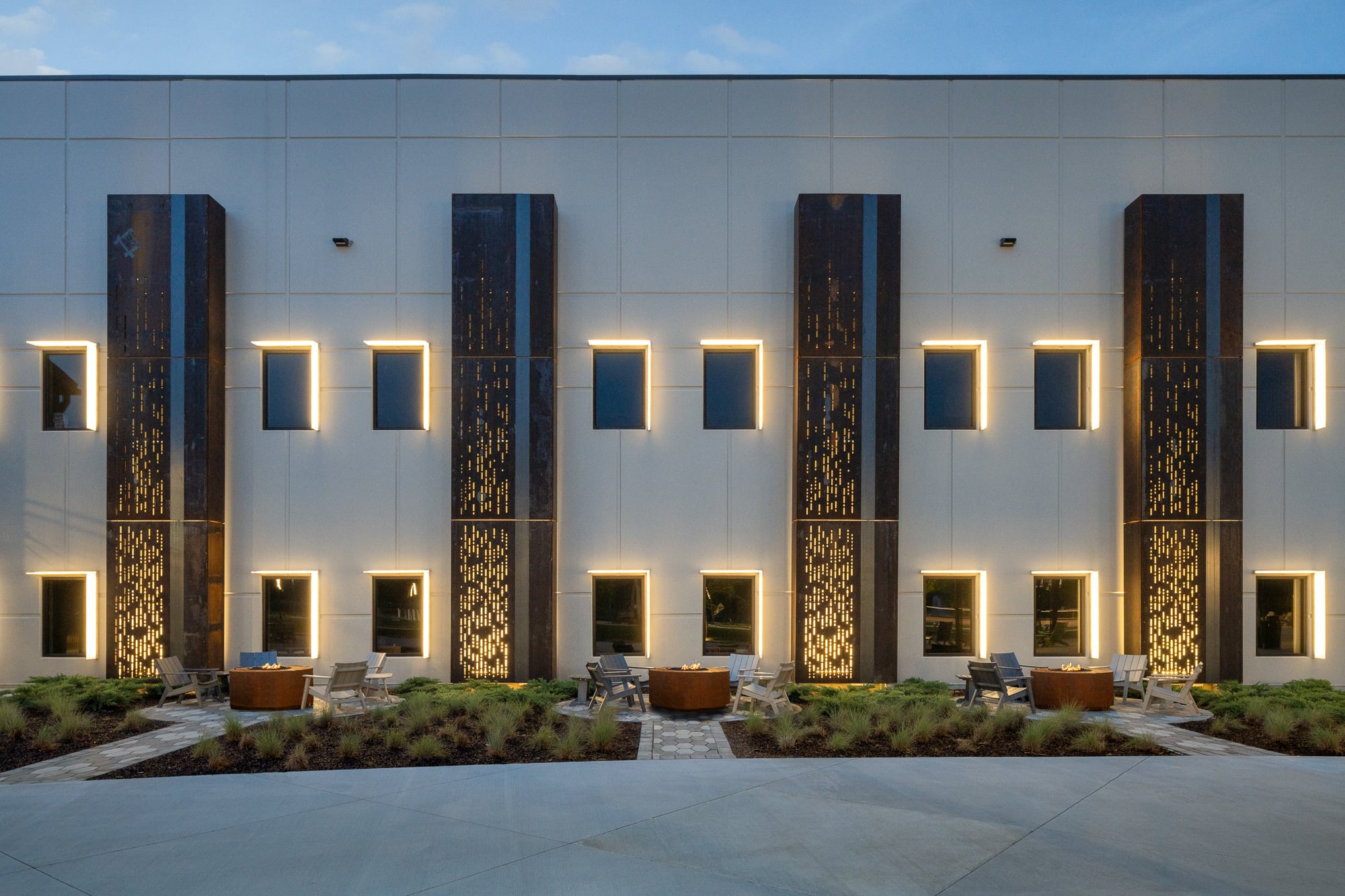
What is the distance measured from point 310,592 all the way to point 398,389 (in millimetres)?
3746

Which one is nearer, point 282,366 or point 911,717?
point 911,717

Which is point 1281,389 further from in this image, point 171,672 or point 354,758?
point 171,672

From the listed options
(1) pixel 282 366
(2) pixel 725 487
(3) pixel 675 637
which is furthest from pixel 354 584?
(2) pixel 725 487

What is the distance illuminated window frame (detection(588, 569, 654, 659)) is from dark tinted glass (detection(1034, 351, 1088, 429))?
7.31 m

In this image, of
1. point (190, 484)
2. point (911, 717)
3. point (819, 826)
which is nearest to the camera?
point (819, 826)

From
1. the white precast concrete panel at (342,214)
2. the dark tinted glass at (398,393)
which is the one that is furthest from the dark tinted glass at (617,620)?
the white precast concrete panel at (342,214)

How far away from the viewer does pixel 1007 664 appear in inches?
498

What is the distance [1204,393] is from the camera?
13773 mm

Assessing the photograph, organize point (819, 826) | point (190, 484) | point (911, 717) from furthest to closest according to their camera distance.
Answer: point (190, 484) < point (911, 717) < point (819, 826)

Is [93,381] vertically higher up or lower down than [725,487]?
higher up

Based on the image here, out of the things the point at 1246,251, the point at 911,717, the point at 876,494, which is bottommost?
the point at 911,717

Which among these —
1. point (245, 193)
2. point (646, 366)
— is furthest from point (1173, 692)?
point (245, 193)

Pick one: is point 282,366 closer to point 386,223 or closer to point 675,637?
point 386,223

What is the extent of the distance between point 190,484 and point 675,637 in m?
8.43
